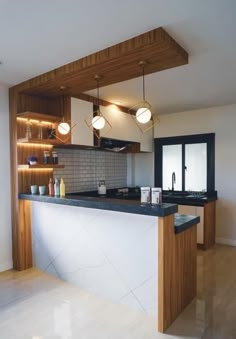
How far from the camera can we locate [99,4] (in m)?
1.68

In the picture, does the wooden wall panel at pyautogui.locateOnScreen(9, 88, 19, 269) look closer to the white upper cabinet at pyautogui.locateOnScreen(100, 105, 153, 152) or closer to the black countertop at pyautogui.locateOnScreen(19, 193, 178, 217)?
the black countertop at pyautogui.locateOnScreen(19, 193, 178, 217)

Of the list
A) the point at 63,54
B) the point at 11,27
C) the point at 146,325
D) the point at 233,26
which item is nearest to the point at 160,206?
the point at 146,325

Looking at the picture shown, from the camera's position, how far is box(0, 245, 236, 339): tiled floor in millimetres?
2018

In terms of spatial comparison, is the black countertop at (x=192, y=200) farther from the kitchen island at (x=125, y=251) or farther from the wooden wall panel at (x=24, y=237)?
the wooden wall panel at (x=24, y=237)

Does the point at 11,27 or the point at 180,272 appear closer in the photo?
the point at 11,27

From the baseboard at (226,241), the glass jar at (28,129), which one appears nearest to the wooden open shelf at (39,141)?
the glass jar at (28,129)

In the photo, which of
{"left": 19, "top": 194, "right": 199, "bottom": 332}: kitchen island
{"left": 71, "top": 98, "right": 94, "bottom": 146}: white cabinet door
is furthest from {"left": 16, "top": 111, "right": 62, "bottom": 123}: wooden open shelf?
Answer: {"left": 19, "top": 194, "right": 199, "bottom": 332}: kitchen island

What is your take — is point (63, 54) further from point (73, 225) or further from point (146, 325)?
point (146, 325)

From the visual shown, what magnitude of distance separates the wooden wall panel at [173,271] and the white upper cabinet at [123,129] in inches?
89.3

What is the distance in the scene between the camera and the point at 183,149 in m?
4.83

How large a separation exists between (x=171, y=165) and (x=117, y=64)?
117 inches

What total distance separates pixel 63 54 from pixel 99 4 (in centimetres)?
82

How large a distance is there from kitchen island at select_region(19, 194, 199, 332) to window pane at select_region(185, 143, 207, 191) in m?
2.20

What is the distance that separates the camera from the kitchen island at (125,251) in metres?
2.11
